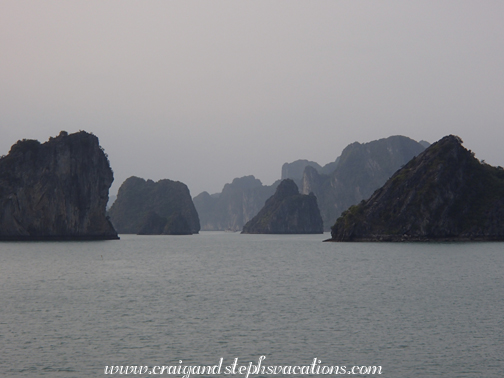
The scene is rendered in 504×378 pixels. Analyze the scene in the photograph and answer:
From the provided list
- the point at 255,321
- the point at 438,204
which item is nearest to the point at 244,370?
the point at 255,321

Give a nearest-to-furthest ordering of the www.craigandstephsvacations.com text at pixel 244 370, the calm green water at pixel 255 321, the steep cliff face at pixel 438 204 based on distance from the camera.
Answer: the www.craigandstephsvacations.com text at pixel 244 370 < the calm green water at pixel 255 321 < the steep cliff face at pixel 438 204

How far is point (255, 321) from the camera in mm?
41781

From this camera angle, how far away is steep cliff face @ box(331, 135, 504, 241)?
175 meters

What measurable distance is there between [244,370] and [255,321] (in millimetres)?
12918

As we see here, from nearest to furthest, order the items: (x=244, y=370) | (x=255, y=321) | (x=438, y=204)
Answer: (x=244, y=370) < (x=255, y=321) < (x=438, y=204)

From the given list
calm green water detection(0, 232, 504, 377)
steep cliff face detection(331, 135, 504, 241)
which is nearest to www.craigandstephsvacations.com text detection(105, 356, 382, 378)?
calm green water detection(0, 232, 504, 377)

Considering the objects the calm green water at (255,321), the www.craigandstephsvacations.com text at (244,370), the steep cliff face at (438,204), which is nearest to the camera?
the www.craigandstephsvacations.com text at (244,370)

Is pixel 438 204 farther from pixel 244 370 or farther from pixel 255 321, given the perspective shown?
pixel 244 370

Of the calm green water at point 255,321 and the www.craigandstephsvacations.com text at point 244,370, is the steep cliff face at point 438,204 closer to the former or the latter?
the calm green water at point 255,321

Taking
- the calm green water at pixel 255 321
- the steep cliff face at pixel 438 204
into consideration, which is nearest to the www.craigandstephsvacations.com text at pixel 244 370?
the calm green water at pixel 255 321

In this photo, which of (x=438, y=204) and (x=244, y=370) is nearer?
(x=244, y=370)

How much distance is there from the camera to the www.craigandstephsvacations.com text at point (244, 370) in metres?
28.3

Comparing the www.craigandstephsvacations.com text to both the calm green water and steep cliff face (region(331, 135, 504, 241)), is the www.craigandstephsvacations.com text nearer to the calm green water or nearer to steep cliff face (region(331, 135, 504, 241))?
the calm green water

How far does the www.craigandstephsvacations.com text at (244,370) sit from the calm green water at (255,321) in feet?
2.31
